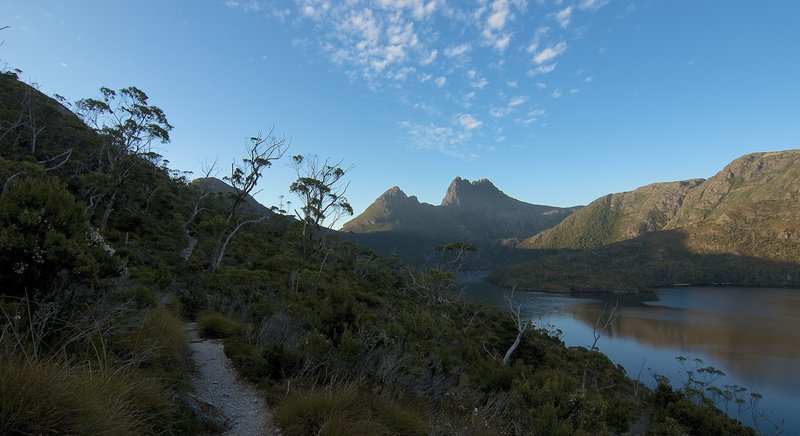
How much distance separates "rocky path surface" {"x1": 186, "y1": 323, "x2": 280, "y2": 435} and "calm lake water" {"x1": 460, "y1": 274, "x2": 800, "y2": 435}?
3351 cm

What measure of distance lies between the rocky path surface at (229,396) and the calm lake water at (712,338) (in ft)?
110

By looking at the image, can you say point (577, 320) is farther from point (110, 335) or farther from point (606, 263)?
point (606, 263)

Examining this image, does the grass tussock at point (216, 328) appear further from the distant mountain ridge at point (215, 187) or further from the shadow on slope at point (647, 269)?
the shadow on slope at point (647, 269)

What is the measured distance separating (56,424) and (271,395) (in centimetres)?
389

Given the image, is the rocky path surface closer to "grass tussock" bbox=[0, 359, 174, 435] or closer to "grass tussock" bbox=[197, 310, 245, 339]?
"grass tussock" bbox=[197, 310, 245, 339]

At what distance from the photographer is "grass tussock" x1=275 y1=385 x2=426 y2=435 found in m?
4.13

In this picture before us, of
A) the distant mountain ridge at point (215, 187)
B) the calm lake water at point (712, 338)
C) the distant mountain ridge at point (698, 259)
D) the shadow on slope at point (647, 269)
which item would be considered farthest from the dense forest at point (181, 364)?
the distant mountain ridge at point (698, 259)

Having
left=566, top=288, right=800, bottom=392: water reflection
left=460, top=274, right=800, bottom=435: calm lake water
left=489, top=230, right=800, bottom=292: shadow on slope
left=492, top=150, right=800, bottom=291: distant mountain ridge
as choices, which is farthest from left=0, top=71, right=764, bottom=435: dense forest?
left=492, top=150, right=800, bottom=291: distant mountain ridge

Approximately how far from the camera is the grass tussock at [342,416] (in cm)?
413

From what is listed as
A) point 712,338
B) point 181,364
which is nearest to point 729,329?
point 712,338

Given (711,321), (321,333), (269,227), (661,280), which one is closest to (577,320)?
(711,321)

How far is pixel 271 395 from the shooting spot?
5895mm

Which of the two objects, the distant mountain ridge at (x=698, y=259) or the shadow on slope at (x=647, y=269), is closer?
the shadow on slope at (x=647, y=269)

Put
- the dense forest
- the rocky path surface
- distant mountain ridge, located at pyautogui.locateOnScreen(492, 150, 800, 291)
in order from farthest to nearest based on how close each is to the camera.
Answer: distant mountain ridge, located at pyautogui.locateOnScreen(492, 150, 800, 291), the rocky path surface, the dense forest
